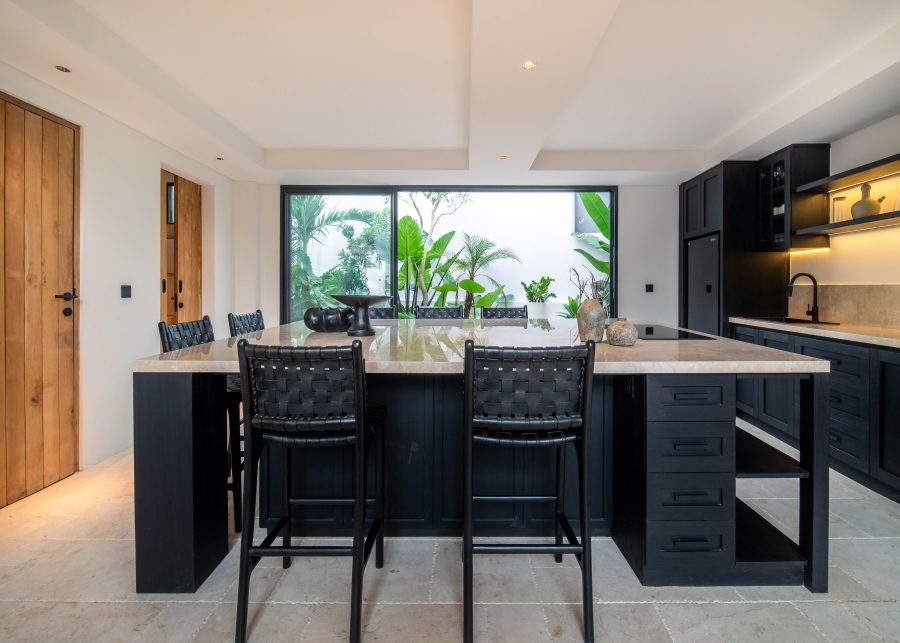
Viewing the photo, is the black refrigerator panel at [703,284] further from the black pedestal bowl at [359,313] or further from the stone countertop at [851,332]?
the black pedestal bowl at [359,313]

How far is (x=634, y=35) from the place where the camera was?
272 centimetres

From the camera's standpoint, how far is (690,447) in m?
1.78

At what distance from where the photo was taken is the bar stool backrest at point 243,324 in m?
2.97

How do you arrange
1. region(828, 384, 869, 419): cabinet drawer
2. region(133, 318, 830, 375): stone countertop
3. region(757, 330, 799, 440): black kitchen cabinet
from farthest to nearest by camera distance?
region(757, 330, 799, 440): black kitchen cabinet, region(828, 384, 869, 419): cabinet drawer, region(133, 318, 830, 375): stone countertop

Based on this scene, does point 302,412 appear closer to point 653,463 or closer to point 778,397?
point 653,463

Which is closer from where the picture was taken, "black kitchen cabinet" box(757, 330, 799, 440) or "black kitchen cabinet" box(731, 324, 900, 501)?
"black kitchen cabinet" box(731, 324, 900, 501)

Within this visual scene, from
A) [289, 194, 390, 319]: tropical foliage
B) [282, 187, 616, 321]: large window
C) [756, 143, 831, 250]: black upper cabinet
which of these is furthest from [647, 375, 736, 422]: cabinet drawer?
[289, 194, 390, 319]: tropical foliage

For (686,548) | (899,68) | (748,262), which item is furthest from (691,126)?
(686,548)

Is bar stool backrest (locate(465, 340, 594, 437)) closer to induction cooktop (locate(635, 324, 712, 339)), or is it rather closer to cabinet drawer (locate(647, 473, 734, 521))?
cabinet drawer (locate(647, 473, 734, 521))

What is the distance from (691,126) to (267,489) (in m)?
4.42

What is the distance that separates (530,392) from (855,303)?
11.9ft

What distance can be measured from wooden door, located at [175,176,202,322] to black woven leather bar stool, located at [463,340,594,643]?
4238 mm

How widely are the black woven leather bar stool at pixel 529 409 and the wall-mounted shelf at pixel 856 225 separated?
292 cm

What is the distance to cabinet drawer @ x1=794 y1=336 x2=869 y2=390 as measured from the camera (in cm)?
287
